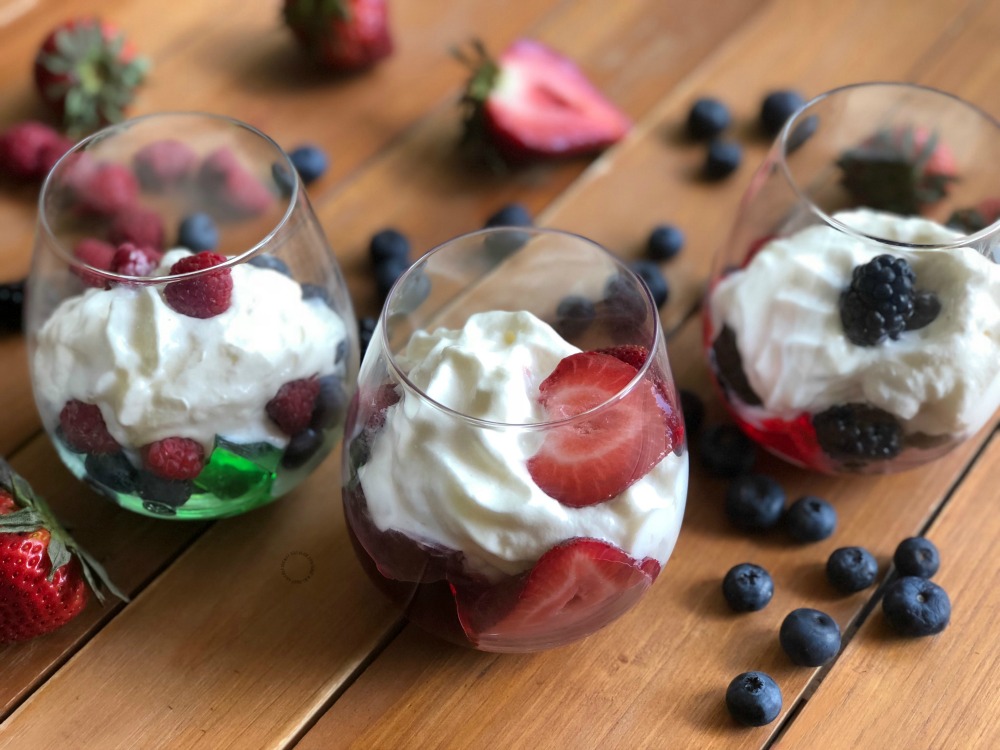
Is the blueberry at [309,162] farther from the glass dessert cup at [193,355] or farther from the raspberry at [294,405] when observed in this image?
the raspberry at [294,405]

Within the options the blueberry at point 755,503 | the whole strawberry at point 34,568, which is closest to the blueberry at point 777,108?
→ the blueberry at point 755,503

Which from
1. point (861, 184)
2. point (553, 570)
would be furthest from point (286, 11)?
point (553, 570)

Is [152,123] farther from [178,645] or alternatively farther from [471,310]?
[178,645]

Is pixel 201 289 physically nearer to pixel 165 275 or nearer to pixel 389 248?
pixel 165 275

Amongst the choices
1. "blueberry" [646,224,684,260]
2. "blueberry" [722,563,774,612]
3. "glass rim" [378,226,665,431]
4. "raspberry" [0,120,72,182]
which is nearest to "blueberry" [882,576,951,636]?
"blueberry" [722,563,774,612]

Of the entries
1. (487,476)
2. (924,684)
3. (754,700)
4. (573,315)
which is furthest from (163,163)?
(924,684)

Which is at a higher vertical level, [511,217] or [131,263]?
[131,263]
